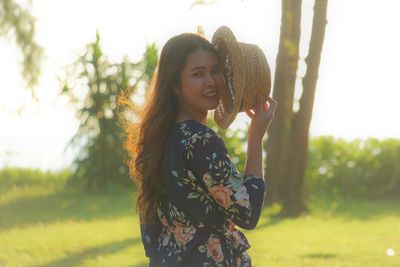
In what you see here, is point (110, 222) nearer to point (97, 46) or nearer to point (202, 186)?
point (97, 46)

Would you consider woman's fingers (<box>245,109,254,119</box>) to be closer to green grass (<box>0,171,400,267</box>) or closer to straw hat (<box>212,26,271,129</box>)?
straw hat (<box>212,26,271,129</box>)

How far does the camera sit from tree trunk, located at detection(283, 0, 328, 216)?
10930 millimetres

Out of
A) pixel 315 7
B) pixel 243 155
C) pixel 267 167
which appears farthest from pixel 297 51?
pixel 243 155

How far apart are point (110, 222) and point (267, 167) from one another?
2340 mm

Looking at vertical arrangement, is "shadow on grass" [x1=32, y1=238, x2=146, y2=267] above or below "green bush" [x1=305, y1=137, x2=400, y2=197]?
above

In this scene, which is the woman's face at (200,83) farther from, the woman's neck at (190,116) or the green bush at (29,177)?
the green bush at (29,177)

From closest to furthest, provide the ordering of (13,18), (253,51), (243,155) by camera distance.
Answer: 1. (253,51)
2. (13,18)
3. (243,155)

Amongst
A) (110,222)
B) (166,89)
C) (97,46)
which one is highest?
(166,89)

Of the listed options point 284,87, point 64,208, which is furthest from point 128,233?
point 284,87

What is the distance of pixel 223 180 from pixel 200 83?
41 centimetres

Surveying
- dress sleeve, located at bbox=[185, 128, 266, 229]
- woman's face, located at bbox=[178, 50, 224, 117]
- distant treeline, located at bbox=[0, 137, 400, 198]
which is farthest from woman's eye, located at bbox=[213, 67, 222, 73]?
distant treeline, located at bbox=[0, 137, 400, 198]

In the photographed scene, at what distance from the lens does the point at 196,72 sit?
10.9 feet

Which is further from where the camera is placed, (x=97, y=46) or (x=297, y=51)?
(x=97, y=46)

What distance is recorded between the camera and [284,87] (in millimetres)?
11391
